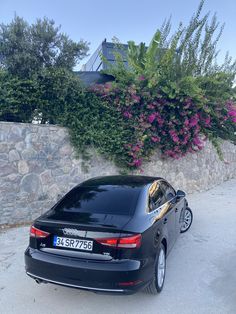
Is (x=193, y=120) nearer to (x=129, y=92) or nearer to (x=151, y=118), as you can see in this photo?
(x=151, y=118)

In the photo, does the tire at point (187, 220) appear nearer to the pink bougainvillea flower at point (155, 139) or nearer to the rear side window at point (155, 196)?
the rear side window at point (155, 196)

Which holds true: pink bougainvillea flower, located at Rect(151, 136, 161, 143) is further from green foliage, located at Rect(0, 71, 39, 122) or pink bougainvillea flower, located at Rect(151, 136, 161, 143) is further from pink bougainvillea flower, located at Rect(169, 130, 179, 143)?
green foliage, located at Rect(0, 71, 39, 122)

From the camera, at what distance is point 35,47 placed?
22.0ft

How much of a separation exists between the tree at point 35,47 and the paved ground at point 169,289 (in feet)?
14.0

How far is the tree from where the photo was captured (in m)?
6.44

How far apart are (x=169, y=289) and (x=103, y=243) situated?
1310 mm

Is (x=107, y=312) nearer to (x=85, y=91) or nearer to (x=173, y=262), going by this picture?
(x=173, y=262)

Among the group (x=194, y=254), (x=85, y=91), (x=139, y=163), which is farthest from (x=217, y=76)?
(x=194, y=254)

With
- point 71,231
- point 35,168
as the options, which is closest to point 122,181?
point 71,231

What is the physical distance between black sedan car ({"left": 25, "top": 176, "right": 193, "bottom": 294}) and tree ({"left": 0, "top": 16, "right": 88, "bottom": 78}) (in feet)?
14.7

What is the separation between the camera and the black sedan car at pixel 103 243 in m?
2.63

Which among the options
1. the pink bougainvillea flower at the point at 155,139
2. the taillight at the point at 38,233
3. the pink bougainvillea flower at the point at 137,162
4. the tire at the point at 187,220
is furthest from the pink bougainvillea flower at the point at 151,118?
the taillight at the point at 38,233

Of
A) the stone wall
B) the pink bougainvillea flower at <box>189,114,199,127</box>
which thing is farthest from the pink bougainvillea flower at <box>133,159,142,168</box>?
the pink bougainvillea flower at <box>189,114,199,127</box>

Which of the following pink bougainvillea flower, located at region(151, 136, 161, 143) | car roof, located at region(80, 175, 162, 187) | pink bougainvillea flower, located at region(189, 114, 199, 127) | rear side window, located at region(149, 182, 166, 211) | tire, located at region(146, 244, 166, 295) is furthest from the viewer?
pink bougainvillea flower, located at region(189, 114, 199, 127)
